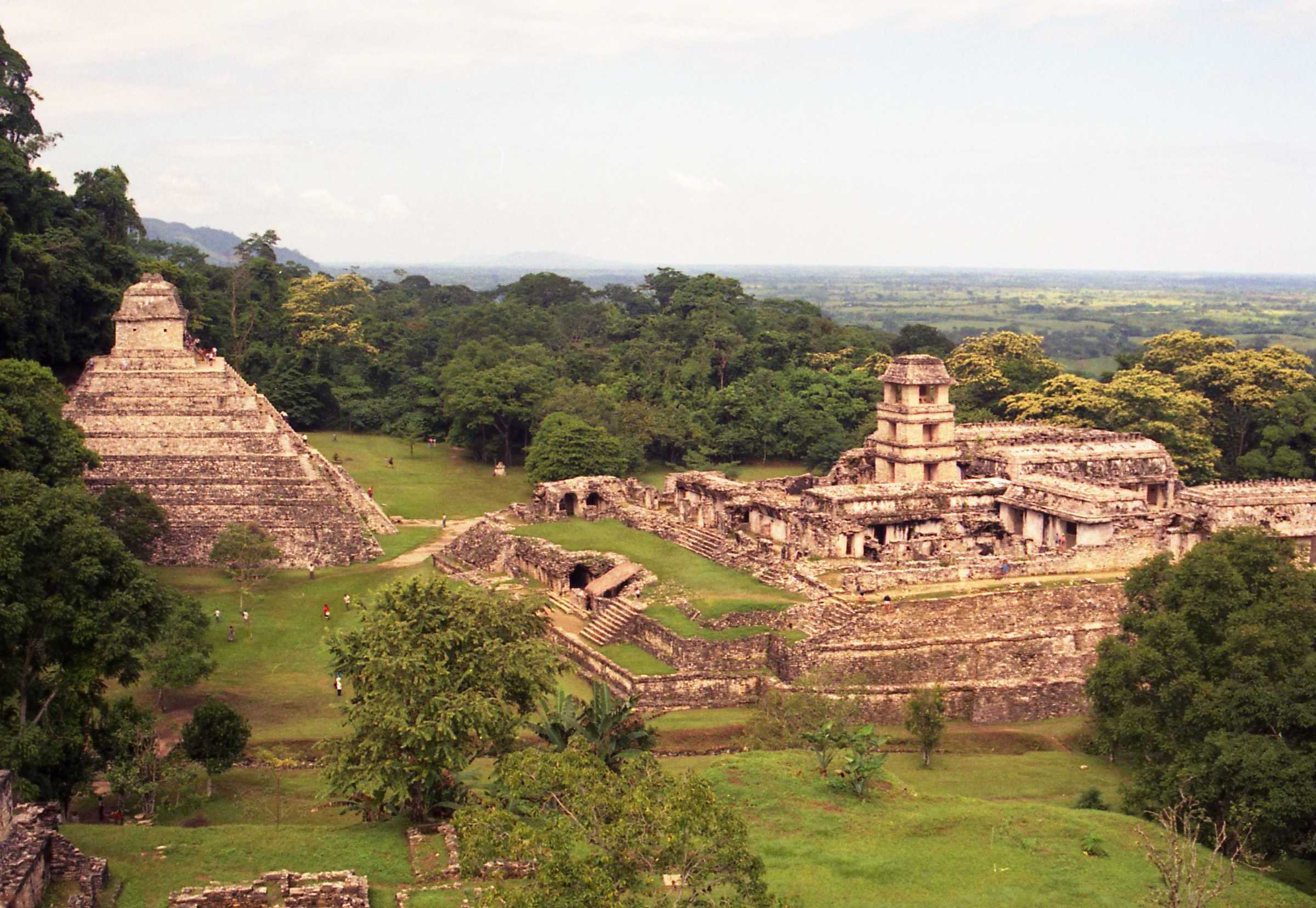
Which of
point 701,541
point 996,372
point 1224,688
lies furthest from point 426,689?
point 996,372

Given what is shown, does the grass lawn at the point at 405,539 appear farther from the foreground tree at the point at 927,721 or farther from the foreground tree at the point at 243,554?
the foreground tree at the point at 927,721

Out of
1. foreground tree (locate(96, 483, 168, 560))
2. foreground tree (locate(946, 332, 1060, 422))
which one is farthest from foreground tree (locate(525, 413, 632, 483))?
foreground tree (locate(946, 332, 1060, 422))

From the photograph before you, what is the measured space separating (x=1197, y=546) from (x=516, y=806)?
15083 mm

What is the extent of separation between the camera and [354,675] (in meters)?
20.3

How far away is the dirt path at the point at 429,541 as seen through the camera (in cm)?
3972

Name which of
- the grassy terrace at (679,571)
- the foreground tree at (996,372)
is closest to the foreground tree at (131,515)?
the grassy terrace at (679,571)

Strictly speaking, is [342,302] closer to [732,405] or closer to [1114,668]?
[732,405]

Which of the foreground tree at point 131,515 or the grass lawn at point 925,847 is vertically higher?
the foreground tree at point 131,515

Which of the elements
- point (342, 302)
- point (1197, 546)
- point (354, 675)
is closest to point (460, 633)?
point (354, 675)

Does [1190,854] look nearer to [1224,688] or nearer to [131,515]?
[1224,688]

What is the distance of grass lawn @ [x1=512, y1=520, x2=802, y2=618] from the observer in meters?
30.9

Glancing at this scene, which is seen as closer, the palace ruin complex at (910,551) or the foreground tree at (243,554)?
the palace ruin complex at (910,551)

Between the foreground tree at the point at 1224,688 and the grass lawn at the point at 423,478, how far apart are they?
91.8 ft

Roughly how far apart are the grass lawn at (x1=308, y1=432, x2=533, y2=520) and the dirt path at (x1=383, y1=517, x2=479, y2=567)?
0.69 metres
